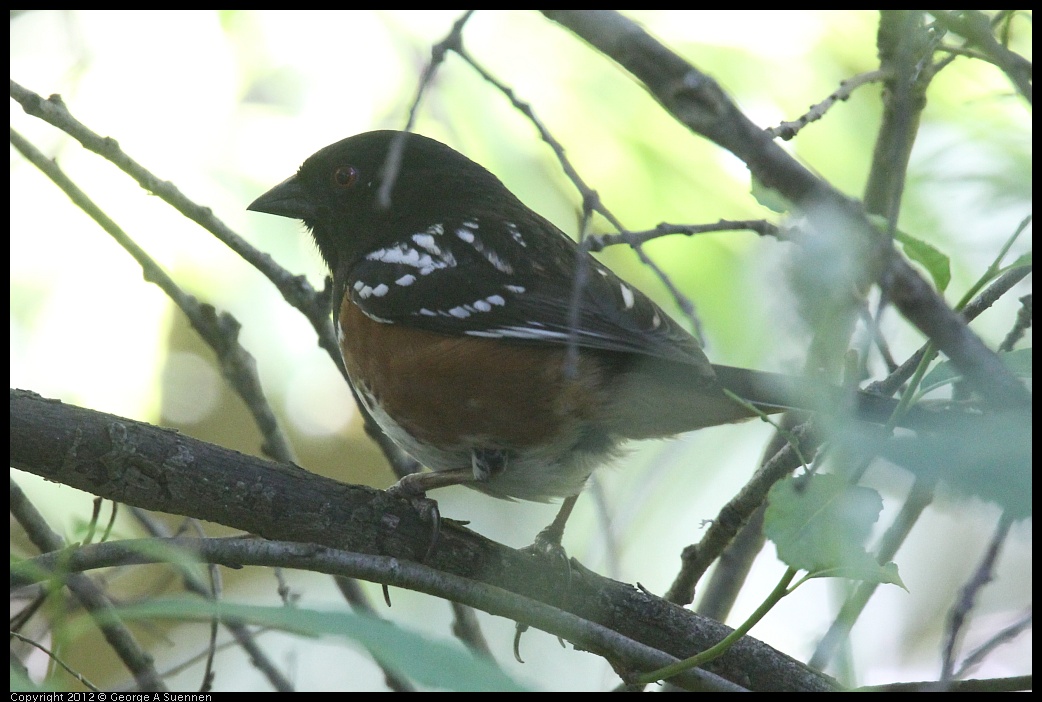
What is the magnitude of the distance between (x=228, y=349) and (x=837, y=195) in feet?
5.18

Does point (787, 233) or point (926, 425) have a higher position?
point (787, 233)

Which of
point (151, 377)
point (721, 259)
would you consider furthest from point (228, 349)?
point (721, 259)

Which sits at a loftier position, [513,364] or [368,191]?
[368,191]

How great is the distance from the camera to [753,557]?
93.5 inches

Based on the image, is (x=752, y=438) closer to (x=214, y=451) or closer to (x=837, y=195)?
(x=214, y=451)

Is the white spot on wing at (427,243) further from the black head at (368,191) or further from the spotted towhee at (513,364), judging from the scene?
the black head at (368,191)

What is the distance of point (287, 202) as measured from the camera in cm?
286

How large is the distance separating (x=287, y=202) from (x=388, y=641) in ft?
7.56

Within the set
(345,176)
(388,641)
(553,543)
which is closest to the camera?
(388,641)

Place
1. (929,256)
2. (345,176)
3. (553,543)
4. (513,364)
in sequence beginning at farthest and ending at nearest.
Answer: (345,176) → (553,543) → (513,364) → (929,256)

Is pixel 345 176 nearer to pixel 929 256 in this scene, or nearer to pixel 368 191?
pixel 368 191

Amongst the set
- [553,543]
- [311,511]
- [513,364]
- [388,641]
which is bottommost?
[388,641]

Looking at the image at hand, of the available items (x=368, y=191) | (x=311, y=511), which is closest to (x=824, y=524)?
(x=311, y=511)

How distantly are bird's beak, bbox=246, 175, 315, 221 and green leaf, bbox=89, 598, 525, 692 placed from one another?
218cm
